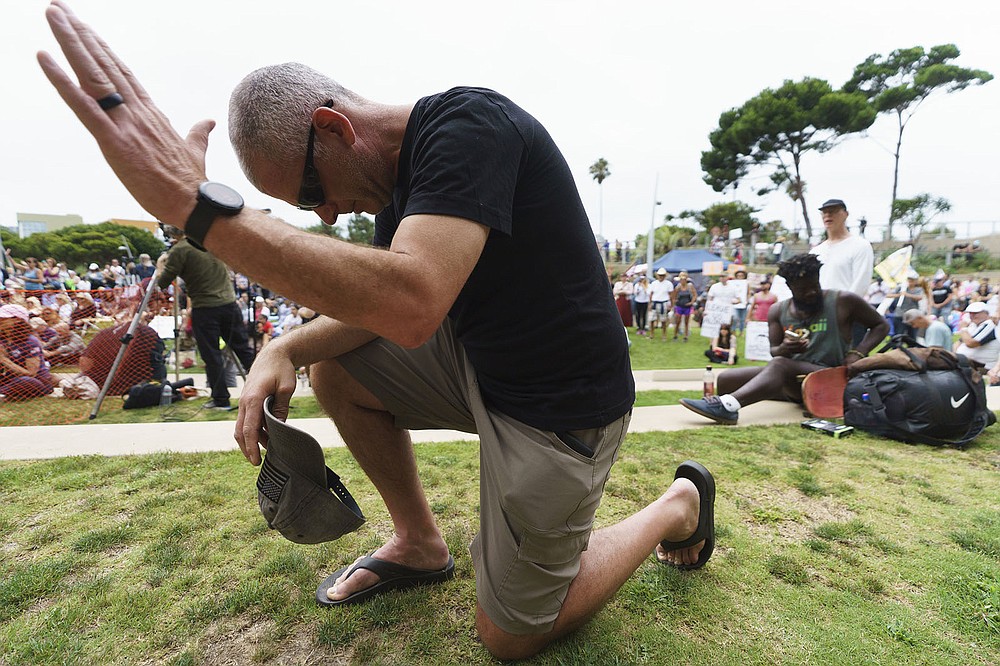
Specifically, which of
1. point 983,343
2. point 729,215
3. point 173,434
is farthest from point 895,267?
point 729,215

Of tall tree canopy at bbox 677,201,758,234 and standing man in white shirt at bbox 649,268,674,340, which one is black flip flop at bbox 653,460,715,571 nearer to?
standing man in white shirt at bbox 649,268,674,340

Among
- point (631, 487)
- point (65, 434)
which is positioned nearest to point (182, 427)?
point (65, 434)

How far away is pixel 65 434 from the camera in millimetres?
3582

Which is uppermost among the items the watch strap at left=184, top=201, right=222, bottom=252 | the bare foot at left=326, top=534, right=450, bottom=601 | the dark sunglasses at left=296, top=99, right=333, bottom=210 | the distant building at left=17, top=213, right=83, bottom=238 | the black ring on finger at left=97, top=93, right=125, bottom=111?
the distant building at left=17, top=213, right=83, bottom=238

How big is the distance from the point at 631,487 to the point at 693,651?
1173 mm

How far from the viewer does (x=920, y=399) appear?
3.50m

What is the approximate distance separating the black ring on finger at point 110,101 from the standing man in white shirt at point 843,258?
5.30 meters

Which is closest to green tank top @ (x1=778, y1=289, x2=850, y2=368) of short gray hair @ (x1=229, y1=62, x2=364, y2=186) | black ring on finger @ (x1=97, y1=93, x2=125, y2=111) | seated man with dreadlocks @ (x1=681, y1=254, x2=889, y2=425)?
seated man with dreadlocks @ (x1=681, y1=254, x2=889, y2=425)

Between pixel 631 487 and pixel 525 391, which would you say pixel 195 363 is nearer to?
pixel 631 487

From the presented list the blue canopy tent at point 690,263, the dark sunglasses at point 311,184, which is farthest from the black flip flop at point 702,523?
the blue canopy tent at point 690,263

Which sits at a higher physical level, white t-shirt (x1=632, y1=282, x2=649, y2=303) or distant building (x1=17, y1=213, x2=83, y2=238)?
distant building (x1=17, y1=213, x2=83, y2=238)

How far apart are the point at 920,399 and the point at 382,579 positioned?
12.5ft

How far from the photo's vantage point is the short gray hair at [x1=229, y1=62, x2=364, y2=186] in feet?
4.06

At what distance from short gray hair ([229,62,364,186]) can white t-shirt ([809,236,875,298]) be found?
15.8ft
